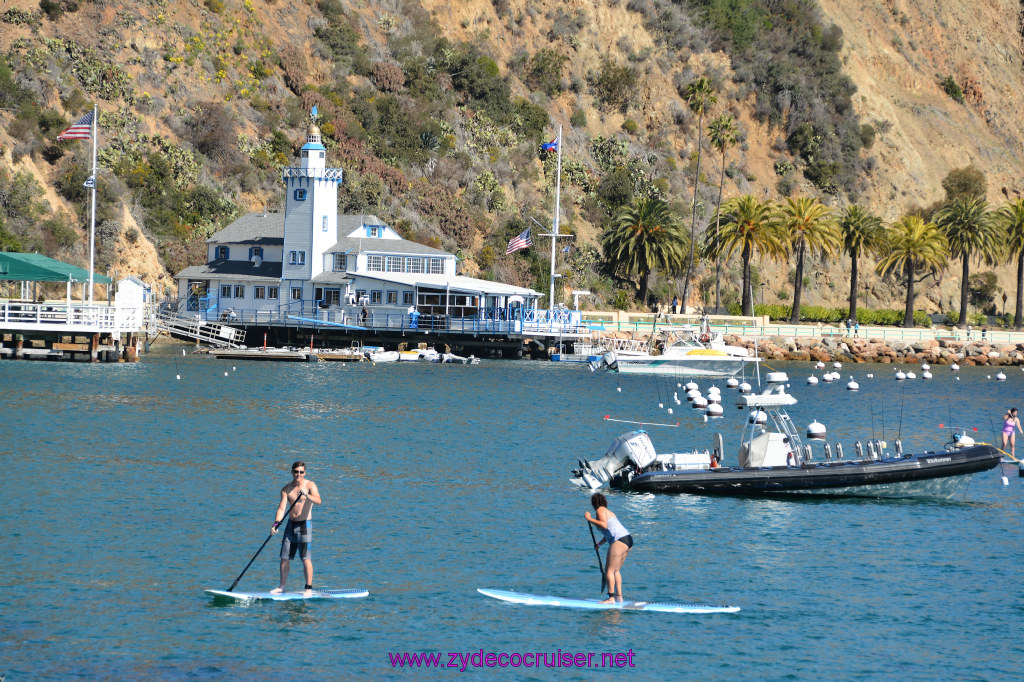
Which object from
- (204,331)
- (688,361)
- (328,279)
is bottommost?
(688,361)

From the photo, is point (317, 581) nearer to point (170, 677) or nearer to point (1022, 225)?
point (170, 677)

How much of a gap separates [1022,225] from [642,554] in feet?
266

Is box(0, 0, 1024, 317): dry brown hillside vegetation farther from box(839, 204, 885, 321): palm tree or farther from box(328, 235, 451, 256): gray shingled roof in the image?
box(328, 235, 451, 256): gray shingled roof

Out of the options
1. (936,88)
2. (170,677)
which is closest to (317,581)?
(170,677)

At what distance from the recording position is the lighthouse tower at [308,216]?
83688 mm

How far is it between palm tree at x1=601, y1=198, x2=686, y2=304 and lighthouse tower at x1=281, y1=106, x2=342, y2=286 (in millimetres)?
25256

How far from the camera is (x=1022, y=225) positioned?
97688 mm

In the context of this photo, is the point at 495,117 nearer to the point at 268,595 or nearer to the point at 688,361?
the point at 688,361

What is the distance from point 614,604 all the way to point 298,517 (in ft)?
18.5

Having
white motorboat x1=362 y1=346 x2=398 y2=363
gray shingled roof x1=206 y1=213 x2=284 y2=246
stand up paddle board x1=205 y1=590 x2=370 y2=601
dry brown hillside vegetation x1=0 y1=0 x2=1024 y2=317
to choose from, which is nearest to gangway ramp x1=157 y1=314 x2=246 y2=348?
white motorboat x1=362 y1=346 x2=398 y2=363

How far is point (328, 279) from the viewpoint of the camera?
82.0 meters

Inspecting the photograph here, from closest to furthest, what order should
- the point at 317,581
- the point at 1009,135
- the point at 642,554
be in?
the point at 317,581 → the point at 642,554 → the point at 1009,135

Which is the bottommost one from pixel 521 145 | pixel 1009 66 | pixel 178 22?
pixel 521 145

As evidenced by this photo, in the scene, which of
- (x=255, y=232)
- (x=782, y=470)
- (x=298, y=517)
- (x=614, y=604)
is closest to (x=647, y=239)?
(x=255, y=232)
